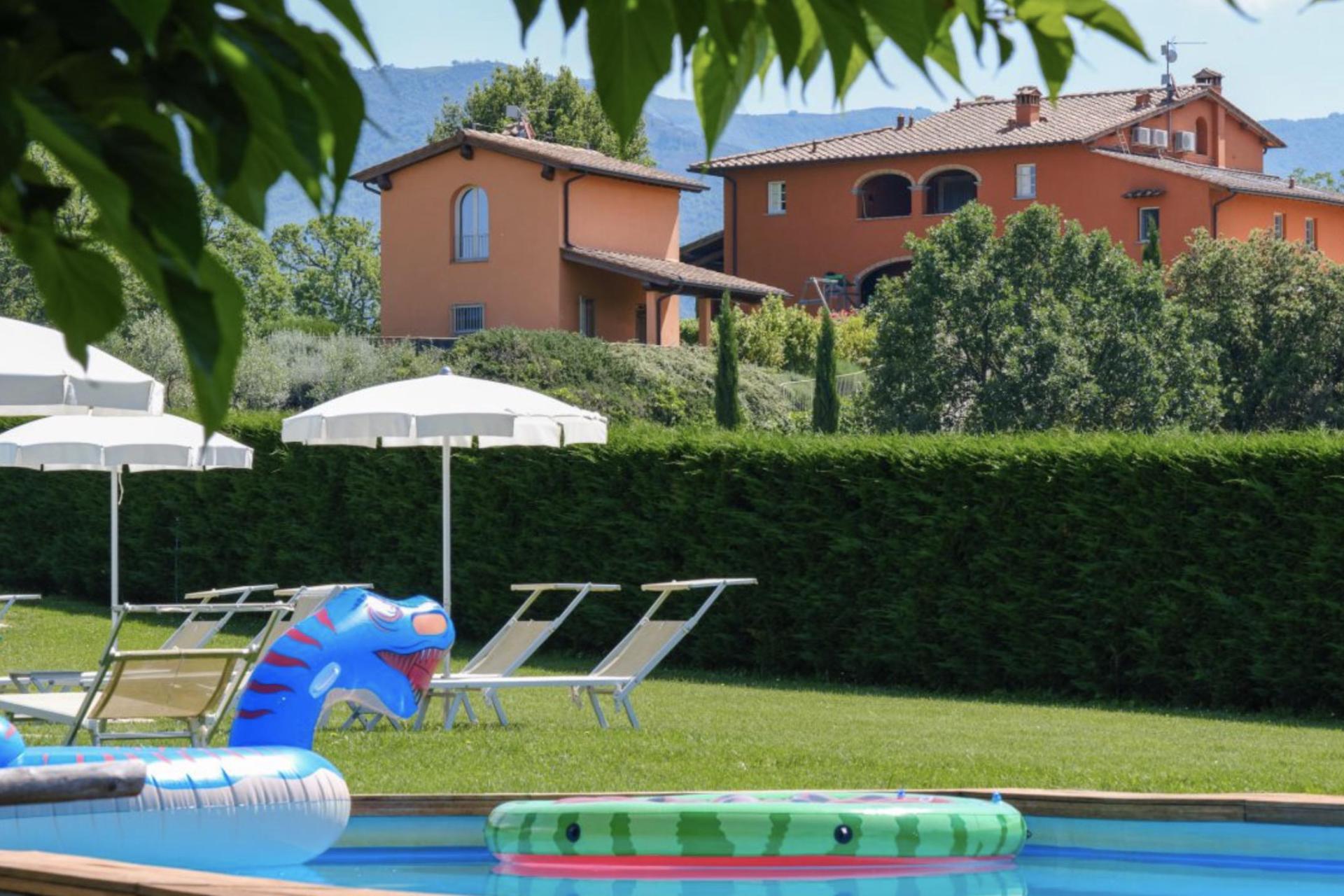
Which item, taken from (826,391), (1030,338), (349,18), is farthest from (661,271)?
(349,18)

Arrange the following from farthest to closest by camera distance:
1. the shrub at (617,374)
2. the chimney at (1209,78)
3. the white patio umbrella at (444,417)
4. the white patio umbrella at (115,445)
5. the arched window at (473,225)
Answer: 1. the chimney at (1209,78)
2. the arched window at (473,225)
3. the shrub at (617,374)
4. the white patio umbrella at (115,445)
5. the white patio umbrella at (444,417)

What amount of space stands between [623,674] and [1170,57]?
4248 centimetres

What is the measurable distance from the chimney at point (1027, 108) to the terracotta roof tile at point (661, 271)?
1165 cm

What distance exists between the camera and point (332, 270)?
110 m

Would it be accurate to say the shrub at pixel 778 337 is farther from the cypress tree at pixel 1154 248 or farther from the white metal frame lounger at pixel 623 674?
the white metal frame lounger at pixel 623 674

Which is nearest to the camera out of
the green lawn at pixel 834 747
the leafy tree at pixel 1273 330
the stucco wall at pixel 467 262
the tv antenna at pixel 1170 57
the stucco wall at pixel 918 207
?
the green lawn at pixel 834 747

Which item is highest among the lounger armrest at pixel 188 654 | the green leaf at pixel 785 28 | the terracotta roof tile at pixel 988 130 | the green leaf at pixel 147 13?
the terracotta roof tile at pixel 988 130

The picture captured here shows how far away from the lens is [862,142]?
55812 mm

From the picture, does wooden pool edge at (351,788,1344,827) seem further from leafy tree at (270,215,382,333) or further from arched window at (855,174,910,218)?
leafy tree at (270,215,382,333)

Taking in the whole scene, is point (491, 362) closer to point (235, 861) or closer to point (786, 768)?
point (786, 768)

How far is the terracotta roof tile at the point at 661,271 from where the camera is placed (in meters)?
42.5

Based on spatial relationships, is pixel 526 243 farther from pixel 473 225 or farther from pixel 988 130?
pixel 988 130

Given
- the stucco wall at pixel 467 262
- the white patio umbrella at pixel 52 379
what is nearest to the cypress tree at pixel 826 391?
the stucco wall at pixel 467 262

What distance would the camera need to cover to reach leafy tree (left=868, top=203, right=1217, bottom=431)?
33.2 meters
